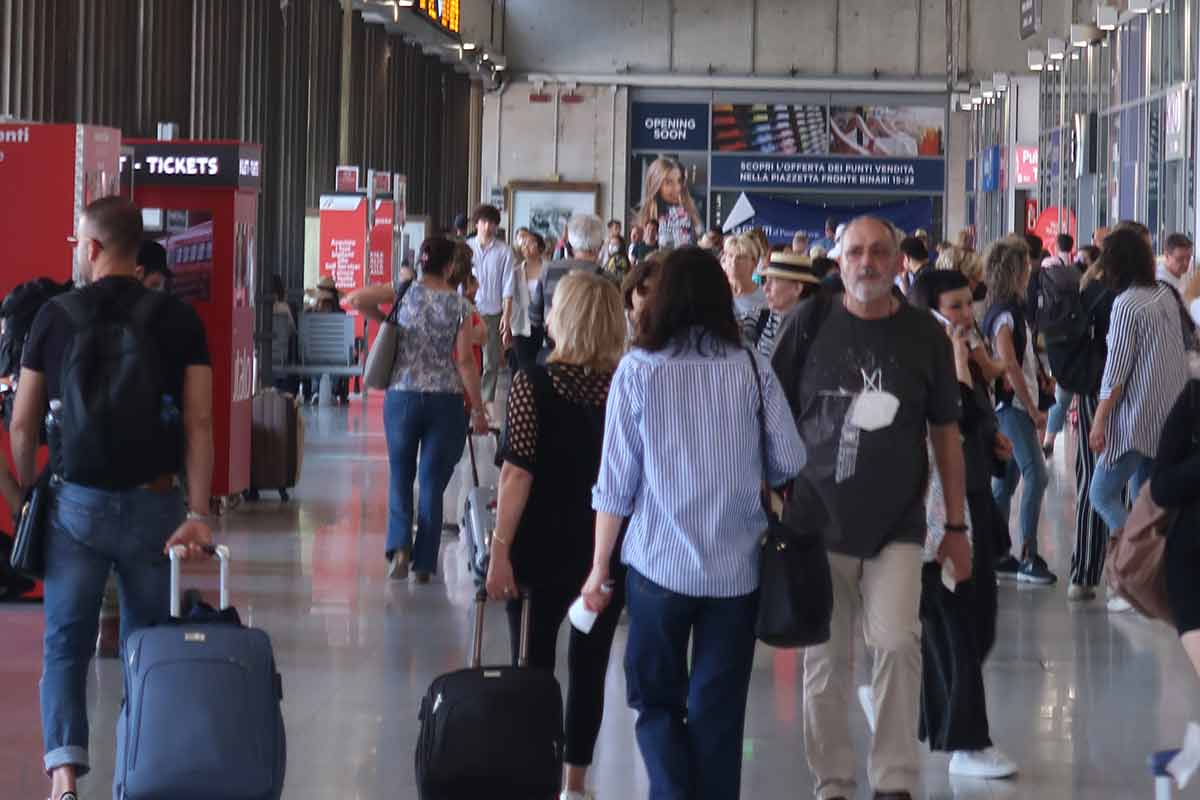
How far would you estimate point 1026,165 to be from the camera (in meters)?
34.2

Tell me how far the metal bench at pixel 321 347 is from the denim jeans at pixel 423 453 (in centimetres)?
1018

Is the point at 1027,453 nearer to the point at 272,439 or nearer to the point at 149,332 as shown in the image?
the point at 272,439

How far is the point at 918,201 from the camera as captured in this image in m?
39.6

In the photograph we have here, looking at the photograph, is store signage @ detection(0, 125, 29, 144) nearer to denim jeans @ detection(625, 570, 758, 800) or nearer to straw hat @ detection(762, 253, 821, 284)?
straw hat @ detection(762, 253, 821, 284)

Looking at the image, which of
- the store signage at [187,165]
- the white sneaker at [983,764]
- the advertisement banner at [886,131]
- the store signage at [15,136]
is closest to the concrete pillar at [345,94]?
the advertisement banner at [886,131]

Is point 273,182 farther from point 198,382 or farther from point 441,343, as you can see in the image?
point 198,382

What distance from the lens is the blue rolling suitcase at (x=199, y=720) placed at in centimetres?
445

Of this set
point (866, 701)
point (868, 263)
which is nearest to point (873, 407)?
point (868, 263)

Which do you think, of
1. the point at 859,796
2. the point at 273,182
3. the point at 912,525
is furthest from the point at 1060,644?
the point at 273,182

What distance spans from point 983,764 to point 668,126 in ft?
111

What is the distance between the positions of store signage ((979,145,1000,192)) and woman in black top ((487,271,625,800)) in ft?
104

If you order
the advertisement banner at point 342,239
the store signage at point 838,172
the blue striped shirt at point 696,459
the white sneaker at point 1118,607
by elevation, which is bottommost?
the white sneaker at point 1118,607

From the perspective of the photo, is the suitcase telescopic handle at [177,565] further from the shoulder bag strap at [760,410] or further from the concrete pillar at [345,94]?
the concrete pillar at [345,94]

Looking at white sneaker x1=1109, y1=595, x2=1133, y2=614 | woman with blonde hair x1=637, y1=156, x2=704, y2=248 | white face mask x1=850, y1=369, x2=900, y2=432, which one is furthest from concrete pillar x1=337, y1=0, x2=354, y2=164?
white face mask x1=850, y1=369, x2=900, y2=432
